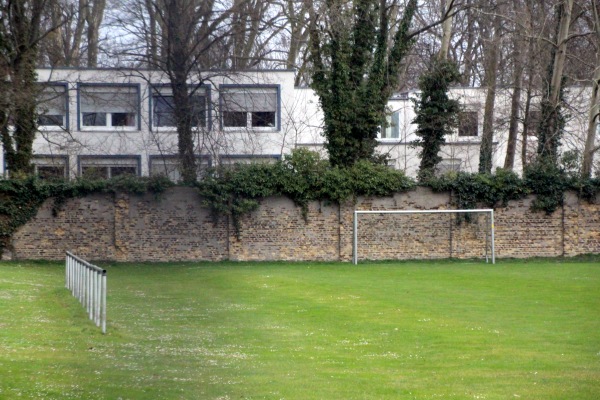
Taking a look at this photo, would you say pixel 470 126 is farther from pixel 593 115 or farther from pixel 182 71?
pixel 182 71

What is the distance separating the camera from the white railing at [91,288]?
43.8 feet

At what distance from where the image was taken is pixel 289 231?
1278 inches

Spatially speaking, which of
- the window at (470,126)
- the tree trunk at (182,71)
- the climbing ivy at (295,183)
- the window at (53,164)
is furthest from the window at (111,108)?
the window at (470,126)

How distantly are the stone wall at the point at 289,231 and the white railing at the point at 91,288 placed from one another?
469 inches

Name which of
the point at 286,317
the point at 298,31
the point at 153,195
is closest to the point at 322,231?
the point at 153,195

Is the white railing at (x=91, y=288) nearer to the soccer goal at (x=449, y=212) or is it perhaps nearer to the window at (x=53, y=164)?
the soccer goal at (x=449, y=212)

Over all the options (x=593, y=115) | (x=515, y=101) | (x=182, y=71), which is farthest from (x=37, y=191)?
(x=515, y=101)

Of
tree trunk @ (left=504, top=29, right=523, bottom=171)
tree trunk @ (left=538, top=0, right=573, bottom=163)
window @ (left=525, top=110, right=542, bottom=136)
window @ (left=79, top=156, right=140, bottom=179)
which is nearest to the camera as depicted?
tree trunk @ (left=538, top=0, right=573, bottom=163)

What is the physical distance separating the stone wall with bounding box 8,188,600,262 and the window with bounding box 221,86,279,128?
262 inches

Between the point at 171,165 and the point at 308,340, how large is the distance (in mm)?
26946

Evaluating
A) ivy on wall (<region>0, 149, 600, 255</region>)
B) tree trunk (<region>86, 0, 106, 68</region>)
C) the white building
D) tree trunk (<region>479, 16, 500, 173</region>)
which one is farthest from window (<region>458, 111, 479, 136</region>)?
tree trunk (<region>86, 0, 106, 68</region>)

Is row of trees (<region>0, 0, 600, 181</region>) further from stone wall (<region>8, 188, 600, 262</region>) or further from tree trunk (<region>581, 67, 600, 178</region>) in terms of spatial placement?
stone wall (<region>8, 188, 600, 262</region>)

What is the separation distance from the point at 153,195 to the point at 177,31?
6998mm

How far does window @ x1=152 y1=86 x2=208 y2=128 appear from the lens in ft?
119
